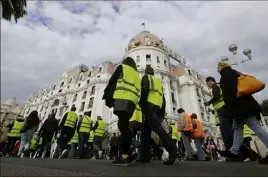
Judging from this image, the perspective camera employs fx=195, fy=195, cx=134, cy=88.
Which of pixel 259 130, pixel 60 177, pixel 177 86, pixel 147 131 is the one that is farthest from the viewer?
pixel 177 86

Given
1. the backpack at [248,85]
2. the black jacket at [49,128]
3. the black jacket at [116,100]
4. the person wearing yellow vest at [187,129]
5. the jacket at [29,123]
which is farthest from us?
the black jacket at [49,128]

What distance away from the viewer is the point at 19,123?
8.17m

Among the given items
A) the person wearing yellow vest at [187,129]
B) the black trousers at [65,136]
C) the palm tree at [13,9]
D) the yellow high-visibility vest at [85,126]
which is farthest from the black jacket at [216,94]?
the palm tree at [13,9]

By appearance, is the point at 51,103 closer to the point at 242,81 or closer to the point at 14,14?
the point at 14,14

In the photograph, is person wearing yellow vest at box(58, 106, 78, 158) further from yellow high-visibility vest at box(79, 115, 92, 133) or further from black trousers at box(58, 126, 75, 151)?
yellow high-visibility vest at box(79, 115, 92, 133)

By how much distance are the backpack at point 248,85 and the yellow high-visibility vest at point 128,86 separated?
1.67 m

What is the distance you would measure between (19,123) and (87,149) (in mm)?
3082

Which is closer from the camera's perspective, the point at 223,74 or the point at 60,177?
the point at 60,177

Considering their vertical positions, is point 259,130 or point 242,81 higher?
point 242,81

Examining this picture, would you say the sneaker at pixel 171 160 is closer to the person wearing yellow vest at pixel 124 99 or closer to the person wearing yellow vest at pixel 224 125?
the person wearing yellow vest at pixel 124 99

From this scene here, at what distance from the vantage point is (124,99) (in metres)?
3.21

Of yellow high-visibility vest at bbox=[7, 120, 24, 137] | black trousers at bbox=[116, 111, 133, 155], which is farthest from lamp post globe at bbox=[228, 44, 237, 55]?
yellow high-visibility vest at bbox=[7, 120, 24, 137]

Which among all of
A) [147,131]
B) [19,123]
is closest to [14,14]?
[19,123]

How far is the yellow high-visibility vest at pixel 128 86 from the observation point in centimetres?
326
